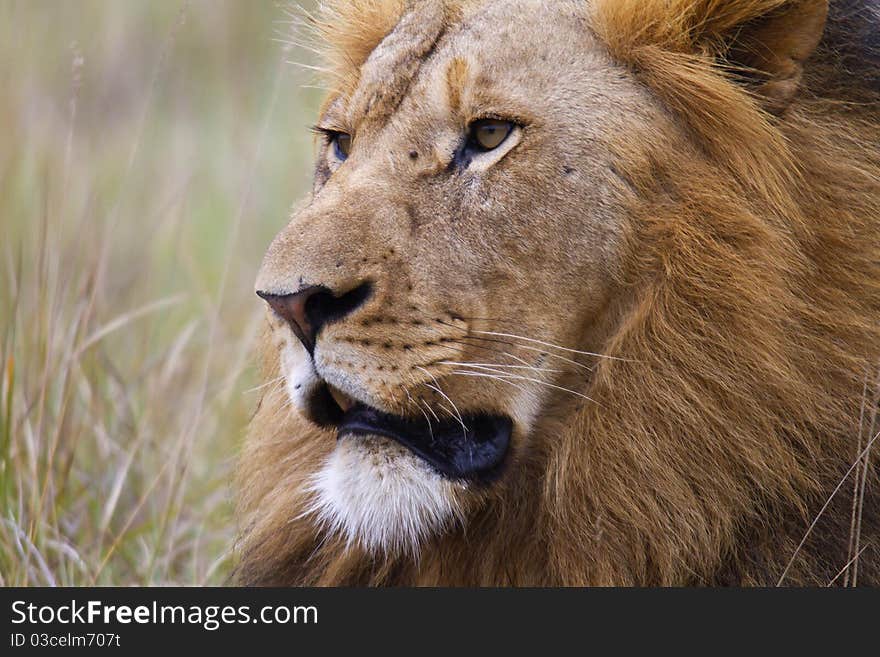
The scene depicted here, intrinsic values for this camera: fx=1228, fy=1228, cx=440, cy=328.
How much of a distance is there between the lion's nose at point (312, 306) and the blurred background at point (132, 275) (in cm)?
153

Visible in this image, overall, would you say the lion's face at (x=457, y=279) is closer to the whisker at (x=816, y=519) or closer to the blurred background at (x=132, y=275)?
the whisker at (x=816, y=519)

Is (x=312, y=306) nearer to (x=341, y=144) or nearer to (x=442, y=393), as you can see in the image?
(x=442, y=393)

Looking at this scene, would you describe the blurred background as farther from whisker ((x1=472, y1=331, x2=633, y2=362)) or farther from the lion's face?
whisker ((x1=472, y1=331, x2=633, y2=362))

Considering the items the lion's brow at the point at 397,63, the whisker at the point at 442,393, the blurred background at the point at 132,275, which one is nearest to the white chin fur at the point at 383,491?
the whisker at the point at 442,393

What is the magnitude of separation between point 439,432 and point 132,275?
469 cm

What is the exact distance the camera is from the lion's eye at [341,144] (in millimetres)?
3330

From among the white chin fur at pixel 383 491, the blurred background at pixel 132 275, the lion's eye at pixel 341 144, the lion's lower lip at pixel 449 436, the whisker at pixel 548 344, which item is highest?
the lion's eye at pixel 341 144

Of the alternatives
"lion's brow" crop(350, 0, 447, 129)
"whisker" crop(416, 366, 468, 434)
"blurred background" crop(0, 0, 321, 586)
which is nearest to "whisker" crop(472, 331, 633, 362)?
"whisker" crop(416, 366, 468, 434)

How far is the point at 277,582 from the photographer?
3301 mm

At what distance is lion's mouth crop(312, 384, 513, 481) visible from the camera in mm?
2750

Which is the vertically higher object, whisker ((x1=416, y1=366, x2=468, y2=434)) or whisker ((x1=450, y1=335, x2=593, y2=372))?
whisker ((x1=450, y1=335, x2=593, y2=372))

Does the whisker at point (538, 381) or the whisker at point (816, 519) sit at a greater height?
the whisker at point (538, 381)

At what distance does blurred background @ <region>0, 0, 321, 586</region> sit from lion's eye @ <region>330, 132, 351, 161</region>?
69 cm

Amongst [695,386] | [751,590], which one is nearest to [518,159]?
[695,386]
